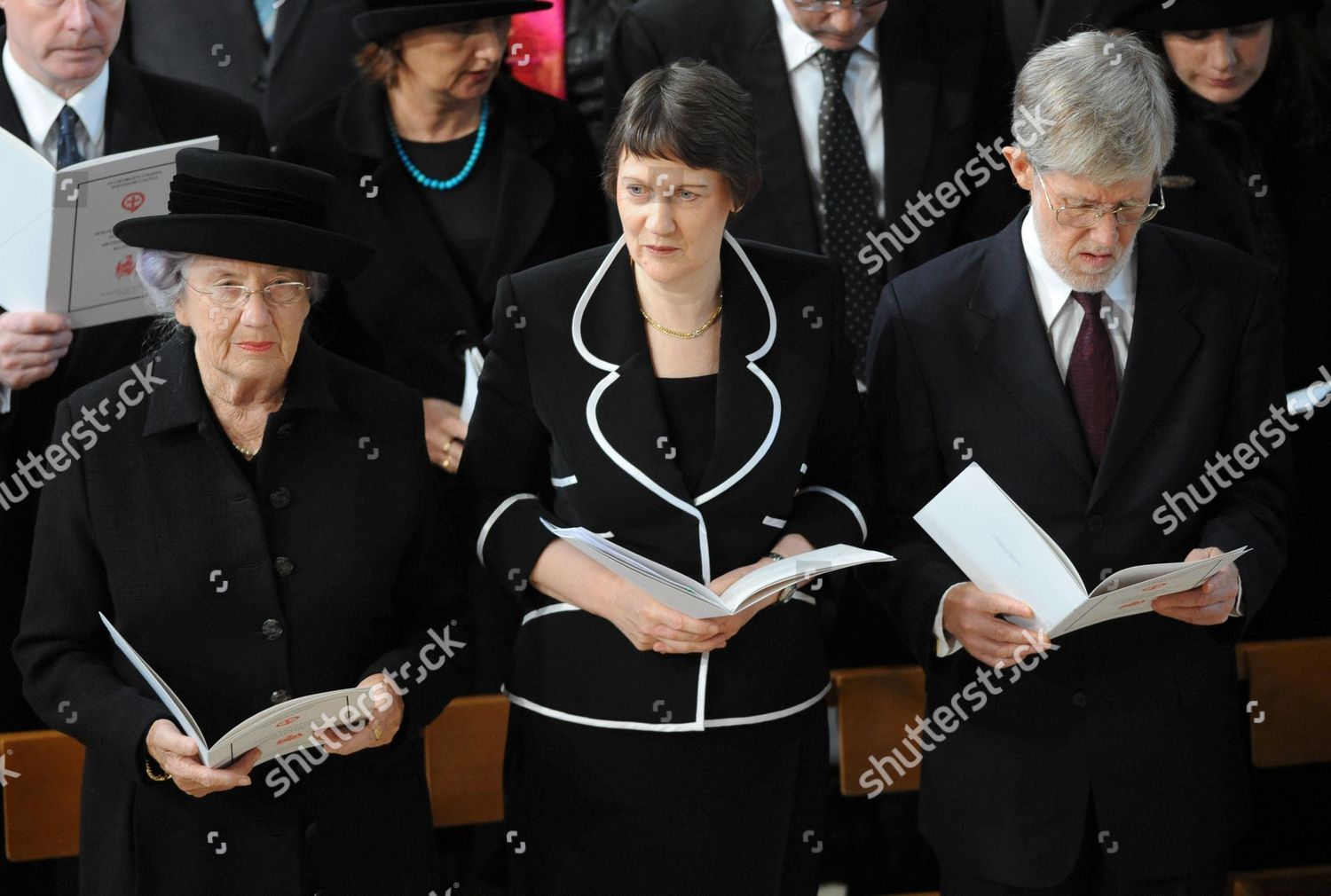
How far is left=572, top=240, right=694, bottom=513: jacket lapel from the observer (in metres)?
2.76

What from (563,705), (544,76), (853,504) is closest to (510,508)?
(563,705)

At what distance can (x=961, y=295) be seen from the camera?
115 inches

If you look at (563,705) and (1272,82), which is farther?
(1272,82)

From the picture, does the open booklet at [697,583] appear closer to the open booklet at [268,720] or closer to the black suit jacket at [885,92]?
the open booklet at [268,720]

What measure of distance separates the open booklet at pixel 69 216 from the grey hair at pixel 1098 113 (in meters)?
1.59

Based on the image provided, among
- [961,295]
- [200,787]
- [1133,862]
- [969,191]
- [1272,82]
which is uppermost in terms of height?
[1272,82]

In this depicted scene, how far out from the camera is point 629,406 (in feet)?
9.12

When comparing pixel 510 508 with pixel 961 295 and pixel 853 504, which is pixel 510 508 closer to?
pixel 853 504

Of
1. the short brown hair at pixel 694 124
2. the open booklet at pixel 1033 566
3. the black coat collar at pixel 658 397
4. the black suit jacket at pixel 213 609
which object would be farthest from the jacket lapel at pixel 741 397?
the black suit jacket at pixel 213 609

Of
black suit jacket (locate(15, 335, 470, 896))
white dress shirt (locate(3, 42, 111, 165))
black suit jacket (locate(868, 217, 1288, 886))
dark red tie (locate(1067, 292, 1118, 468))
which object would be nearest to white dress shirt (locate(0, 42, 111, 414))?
white dress shirt (locate(3, 42, 111, 165))

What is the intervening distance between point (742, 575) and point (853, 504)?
349 mm

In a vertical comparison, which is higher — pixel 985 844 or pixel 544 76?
pixel 544 76

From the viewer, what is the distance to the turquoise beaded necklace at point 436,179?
3.62m

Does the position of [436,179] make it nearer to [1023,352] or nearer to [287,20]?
[287,20]
